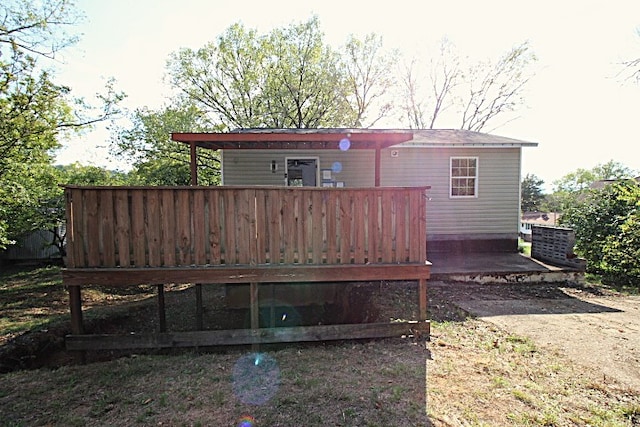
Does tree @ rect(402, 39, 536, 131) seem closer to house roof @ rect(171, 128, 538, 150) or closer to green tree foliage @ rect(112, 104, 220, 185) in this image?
house roof @ rect(171, 128, 538, 150)

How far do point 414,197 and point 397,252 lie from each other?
0.77 meters

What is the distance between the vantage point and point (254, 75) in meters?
18.4

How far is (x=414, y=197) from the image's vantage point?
182 inches

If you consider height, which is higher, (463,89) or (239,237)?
(463,89)

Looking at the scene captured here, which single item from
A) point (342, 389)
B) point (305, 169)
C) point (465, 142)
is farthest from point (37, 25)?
point (465, 142)

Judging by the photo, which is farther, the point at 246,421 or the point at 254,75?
the point at 254,75

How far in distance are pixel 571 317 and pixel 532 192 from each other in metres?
38.8

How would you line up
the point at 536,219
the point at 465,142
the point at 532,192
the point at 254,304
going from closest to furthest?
the point at 254,304, the point at 465,142, the point at 536,219, the point at 532,192

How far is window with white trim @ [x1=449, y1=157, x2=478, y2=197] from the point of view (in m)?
9.41

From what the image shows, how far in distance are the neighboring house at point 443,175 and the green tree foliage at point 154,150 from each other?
8.05 meters

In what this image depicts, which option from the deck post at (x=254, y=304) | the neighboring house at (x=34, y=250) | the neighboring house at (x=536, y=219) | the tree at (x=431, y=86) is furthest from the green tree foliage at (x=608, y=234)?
the neighboring house at (x=536, y=219)

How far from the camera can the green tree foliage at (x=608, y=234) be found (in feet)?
27.5

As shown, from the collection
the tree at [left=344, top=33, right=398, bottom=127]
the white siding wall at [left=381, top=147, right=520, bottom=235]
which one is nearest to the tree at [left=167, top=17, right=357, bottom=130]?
the tree at [left=344, top=33, right=398, bottom=127]

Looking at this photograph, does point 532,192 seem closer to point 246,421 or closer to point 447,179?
point 447,179
